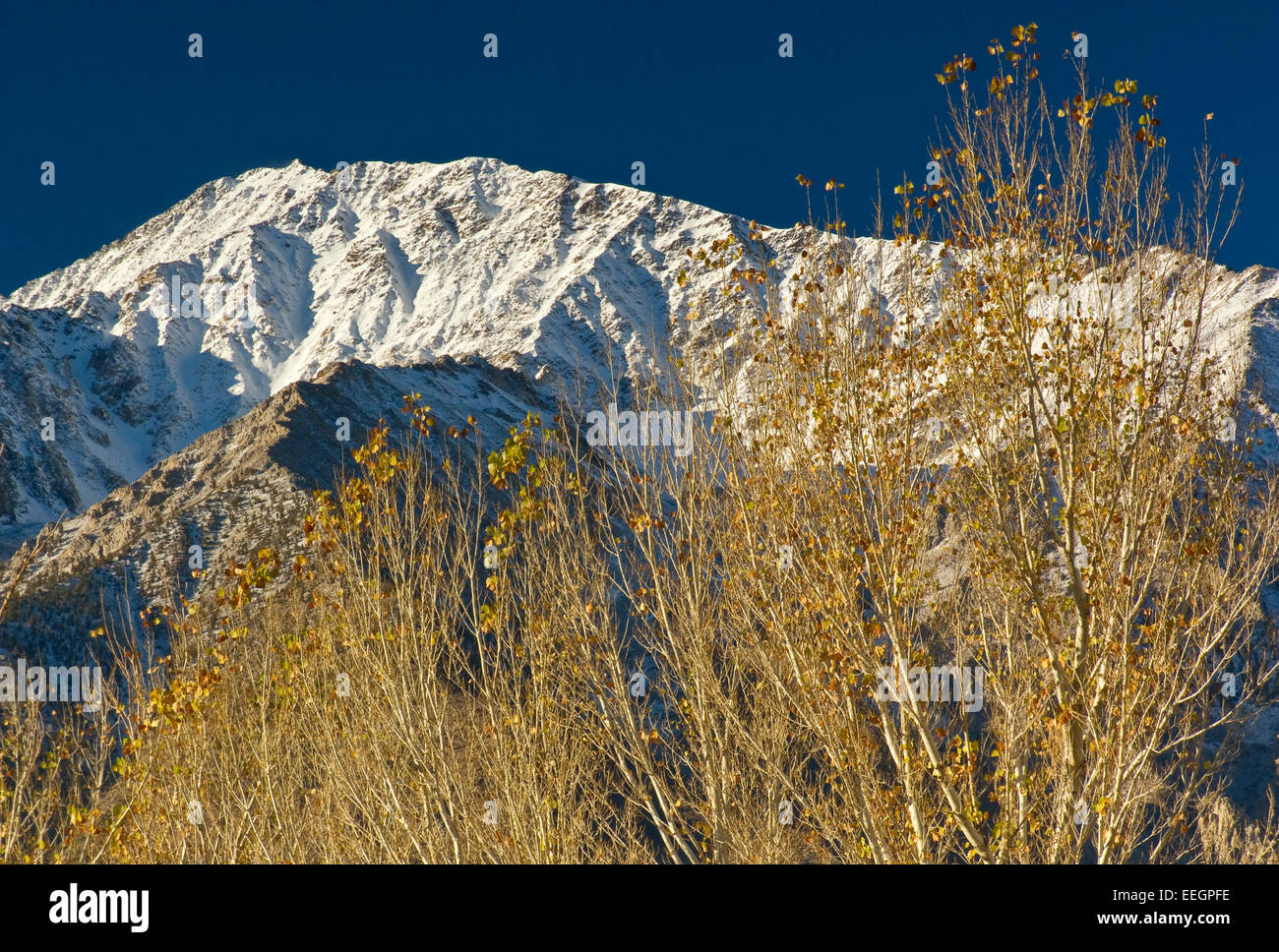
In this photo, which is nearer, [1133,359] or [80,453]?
[1133,359]

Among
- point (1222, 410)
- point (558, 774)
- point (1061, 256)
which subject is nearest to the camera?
point (1061, 256)

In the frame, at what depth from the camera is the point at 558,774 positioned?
443 inches

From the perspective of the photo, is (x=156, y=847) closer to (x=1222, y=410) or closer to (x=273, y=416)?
(x=1222, y=410)

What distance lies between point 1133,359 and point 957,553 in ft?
12.5

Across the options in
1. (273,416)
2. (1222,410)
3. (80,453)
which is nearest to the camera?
(1222,410)

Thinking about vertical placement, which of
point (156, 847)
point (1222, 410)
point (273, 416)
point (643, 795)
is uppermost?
point (273, 416)

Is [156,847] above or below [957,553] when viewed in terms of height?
below

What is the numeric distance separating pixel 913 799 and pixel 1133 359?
460 cm

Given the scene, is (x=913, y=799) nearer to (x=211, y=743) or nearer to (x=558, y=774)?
(x=558, y=774)
